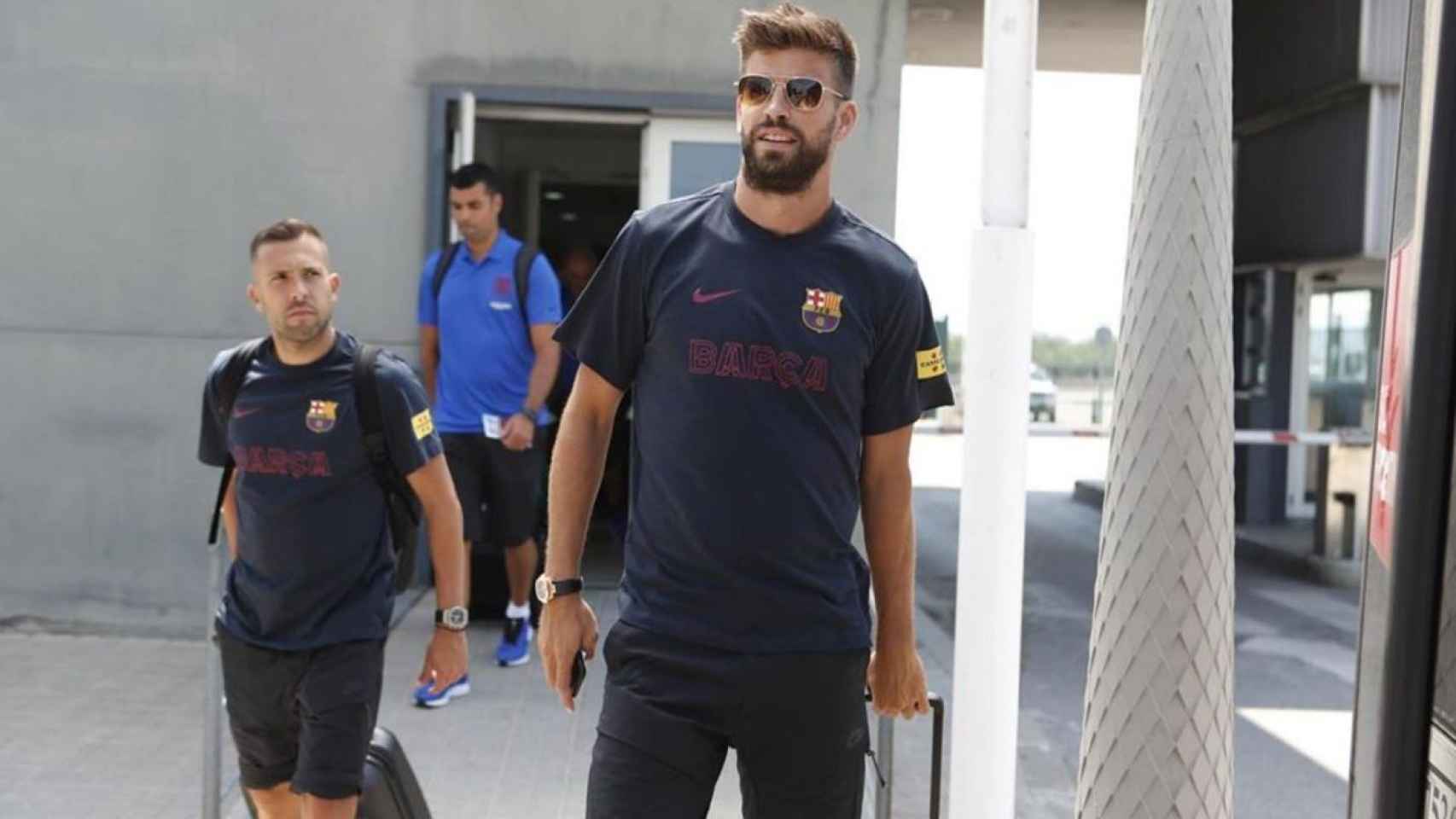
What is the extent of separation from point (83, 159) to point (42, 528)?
193cm

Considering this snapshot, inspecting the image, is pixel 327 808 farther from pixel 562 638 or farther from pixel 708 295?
pixel 708 295

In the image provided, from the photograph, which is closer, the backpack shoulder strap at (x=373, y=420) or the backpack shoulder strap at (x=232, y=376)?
the backpack shoulder strap at (x=373, y=420)

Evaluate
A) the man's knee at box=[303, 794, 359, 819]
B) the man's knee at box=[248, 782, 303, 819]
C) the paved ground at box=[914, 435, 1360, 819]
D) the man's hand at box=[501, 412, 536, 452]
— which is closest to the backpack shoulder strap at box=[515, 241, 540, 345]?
the man's hand at box=[501, 412, 536, 452]

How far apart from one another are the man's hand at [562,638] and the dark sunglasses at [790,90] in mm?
1038

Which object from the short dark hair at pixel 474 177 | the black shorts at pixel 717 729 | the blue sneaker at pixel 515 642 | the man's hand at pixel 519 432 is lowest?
the blue sneaker at pixel 515 642

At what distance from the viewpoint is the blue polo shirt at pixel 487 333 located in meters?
7.45

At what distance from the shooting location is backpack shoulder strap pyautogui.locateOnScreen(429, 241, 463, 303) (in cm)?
757

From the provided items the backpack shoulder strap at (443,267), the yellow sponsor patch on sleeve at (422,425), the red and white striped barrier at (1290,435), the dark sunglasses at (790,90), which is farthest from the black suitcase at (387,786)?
the red and white striped barrier at (1290,435)

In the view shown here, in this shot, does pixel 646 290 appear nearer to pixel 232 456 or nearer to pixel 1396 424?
pixel 232 456

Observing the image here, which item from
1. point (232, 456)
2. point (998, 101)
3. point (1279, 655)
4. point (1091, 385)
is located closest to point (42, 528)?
point (232, 456)

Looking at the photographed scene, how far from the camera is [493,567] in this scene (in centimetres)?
834

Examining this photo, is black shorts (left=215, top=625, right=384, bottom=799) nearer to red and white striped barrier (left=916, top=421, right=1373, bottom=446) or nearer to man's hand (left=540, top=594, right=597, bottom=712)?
man's hand (left=540, top=594, right=597, bottom=712)

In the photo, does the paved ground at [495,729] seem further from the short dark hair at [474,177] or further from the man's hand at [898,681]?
the man's hand at [898,681]

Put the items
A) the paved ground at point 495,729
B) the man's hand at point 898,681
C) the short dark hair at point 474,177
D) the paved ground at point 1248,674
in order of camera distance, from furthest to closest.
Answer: the short dark hair at point 474,177 < the paved ground at point 1248,674 < the paved ground at point 495,729 < the man's hand at point 898,681
